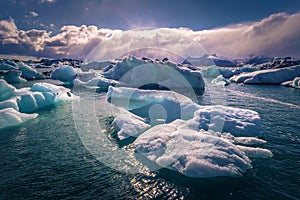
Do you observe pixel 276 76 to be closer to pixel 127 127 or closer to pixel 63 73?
pixel 127 127

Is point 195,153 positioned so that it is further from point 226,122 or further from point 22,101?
point 22,101

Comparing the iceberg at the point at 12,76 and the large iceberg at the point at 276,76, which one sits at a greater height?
the large iceberg at the point at 276,76

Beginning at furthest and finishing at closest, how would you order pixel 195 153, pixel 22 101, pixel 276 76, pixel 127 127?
1. pixel 276 76
2. pixel 22 101
3. pixel 127 127
4. pixel 195 153

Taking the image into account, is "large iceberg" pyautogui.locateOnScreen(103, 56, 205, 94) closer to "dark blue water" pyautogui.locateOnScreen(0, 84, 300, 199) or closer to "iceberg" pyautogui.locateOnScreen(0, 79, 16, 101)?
"iceberg" pyautogui.locateOnScreen(0, 79, 16, 101)

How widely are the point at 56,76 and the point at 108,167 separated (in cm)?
3911

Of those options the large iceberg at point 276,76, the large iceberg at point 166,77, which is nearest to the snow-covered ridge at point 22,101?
the large iceberg at point 166,77

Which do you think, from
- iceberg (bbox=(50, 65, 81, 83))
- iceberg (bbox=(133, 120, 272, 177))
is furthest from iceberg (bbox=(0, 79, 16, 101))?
iceberg (bbox=(50, 65, 81, 83))

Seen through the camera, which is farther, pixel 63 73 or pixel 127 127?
pixel 63 73

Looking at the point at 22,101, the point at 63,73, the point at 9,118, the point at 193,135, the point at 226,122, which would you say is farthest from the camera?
the point at 63,73

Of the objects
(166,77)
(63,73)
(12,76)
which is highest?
(166,77)

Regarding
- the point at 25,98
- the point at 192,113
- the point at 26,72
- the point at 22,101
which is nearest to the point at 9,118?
the point at 22,101

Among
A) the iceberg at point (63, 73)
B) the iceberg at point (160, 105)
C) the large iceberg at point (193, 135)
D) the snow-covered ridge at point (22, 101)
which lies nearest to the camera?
the large iceberg at point (193, 135)

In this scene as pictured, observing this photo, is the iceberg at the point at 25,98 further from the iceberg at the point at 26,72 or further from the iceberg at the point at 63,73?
the iceberg at the point at 26,72

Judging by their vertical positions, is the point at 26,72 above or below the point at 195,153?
below
